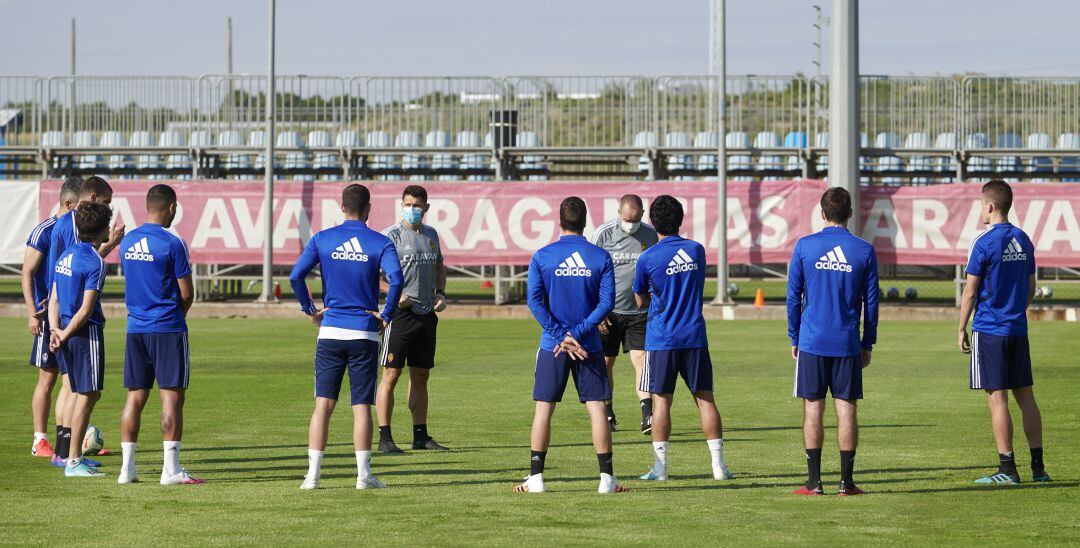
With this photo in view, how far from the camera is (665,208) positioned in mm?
10102

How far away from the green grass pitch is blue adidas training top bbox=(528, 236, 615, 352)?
1.05 m

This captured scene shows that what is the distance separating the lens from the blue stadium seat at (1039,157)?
31141mm

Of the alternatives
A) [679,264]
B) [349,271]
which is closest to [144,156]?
[349,271]

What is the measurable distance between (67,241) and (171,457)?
2189mm

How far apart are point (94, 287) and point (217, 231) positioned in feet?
68.2

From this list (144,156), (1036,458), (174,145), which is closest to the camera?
(1036,458)

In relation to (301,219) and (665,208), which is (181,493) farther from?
(301,219)

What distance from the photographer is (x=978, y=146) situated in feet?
102

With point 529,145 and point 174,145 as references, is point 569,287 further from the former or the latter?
point 174,145

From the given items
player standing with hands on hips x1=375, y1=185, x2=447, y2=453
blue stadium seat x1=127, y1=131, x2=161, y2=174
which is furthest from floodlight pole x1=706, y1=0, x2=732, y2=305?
player standing with hands on hips x1=375, y1=185, x2=447, y2=453

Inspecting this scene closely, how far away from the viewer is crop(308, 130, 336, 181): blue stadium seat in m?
32.6

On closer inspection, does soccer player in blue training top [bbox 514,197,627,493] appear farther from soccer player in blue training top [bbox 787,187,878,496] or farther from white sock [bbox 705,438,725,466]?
soccer player in blue training top [bbox 787,187,878,496]

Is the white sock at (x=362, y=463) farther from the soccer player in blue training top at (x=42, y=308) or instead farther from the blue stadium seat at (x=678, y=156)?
the blue stadium seat at (x=678, y=156)

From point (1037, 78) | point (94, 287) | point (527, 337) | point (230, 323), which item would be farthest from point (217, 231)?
point (94, 287)
